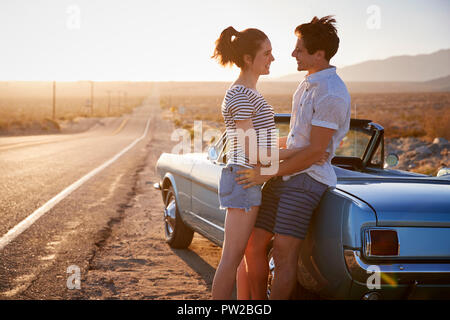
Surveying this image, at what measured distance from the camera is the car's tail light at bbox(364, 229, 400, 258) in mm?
2775

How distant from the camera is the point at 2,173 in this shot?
39.1 feet

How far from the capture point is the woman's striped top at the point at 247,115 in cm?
275

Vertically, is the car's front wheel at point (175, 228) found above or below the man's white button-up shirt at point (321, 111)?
below

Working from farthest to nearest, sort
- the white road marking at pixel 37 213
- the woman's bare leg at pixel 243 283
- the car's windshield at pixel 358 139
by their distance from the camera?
the white road marking at pixel 37 213 → the car's windshield at pixel 358 139 → the woman's bare leg at pixel 243 283

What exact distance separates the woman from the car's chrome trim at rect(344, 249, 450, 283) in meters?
0.60

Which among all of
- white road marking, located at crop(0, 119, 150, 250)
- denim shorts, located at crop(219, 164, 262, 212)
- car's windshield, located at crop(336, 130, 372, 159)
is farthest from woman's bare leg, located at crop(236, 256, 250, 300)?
white road marking, located at crop(0, 119, 150, 250)

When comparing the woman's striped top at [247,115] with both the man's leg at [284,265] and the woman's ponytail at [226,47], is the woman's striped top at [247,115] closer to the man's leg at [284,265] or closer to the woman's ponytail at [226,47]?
the woman's ponytail at [226,47]

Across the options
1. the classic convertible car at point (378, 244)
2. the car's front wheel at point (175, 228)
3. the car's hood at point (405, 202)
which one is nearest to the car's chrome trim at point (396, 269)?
the classic convertible car at point (378, 244)

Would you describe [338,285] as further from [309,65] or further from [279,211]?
[309,65]

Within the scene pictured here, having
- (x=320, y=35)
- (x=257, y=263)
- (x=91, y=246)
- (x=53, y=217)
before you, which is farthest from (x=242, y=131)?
(x=53, y=217)

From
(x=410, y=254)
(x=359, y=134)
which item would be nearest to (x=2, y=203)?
(x=359, y=134)

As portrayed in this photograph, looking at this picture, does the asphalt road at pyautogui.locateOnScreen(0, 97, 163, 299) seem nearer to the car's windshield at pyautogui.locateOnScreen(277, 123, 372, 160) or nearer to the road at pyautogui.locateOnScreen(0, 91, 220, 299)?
the road at pyautogui.locateOnScreen(0, 91, 220, 299)

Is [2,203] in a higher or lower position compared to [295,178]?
lower
